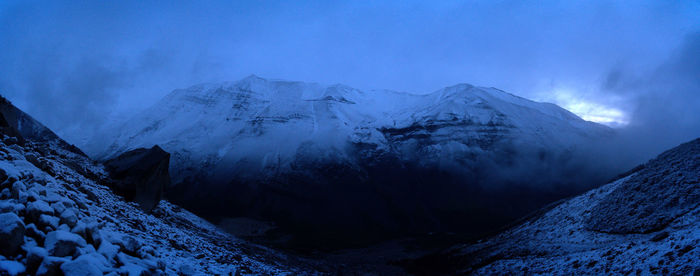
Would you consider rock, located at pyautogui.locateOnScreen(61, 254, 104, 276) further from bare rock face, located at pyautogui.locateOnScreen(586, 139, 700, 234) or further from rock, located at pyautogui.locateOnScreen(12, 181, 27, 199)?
bare rock face, located at pyautogui.locateOnScreen(586, 139, 700, 234)

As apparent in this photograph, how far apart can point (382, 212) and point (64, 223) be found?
577ft

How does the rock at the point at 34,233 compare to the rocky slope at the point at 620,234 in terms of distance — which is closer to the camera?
the rock at the point at 34,233

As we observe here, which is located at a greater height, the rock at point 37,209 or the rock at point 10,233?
the rock at point 37,209

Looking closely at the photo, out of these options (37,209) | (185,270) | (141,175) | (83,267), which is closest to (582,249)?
(185,270)

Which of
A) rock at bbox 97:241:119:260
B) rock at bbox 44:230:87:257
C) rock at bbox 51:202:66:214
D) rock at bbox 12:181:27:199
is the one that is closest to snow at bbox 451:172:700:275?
rock at bbox 97:241:119:260

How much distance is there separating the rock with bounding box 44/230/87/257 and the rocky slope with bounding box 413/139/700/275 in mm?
25748

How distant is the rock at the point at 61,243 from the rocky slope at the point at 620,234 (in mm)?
25748

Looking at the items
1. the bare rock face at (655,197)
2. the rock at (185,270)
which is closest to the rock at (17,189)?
the rock at (185,270)

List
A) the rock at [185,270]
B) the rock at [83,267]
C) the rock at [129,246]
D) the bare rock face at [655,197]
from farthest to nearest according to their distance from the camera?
the bare rock face at [655,197], the rock at [185,270], the rock at [129,246], the rock at [83,267]

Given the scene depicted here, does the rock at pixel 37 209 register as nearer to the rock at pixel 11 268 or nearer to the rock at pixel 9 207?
the rock at pixel 9 207

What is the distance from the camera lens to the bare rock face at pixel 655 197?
31.2 m

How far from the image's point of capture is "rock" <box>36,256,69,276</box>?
930 centimetres

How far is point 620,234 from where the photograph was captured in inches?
1300

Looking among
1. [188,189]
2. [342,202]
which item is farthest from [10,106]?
[188,189]
